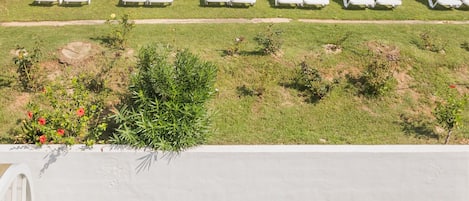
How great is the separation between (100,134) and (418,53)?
759 centimetres

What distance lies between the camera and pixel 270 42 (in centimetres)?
950

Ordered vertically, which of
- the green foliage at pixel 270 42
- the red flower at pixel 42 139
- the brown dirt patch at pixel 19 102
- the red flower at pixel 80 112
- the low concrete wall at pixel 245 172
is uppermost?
the green foliage at pixel 270 42

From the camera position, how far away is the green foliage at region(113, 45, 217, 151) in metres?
6.31

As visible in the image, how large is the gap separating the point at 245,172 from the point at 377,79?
3751 mm

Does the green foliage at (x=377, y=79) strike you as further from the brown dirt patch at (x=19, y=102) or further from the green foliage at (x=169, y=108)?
the brown dirt patch at (x=19, y=102)

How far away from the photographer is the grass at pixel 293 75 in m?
7.52

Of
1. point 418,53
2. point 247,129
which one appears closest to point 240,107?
point 247,129

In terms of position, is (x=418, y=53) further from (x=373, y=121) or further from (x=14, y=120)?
(x=14, y=120)

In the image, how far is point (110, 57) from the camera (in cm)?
902

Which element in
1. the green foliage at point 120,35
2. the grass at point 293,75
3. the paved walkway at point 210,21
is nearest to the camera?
the grass at point 293,75

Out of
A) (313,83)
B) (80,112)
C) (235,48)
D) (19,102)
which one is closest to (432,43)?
(313,83)

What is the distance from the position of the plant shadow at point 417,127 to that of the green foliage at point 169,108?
3920 millimetres

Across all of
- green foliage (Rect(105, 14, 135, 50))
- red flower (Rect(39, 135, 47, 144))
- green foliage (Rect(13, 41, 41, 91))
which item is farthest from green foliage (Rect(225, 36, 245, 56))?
red flower (Rect(39, 135, 47, 144))

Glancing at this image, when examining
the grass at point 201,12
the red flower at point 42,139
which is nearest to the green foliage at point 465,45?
the grass at point 201,12
